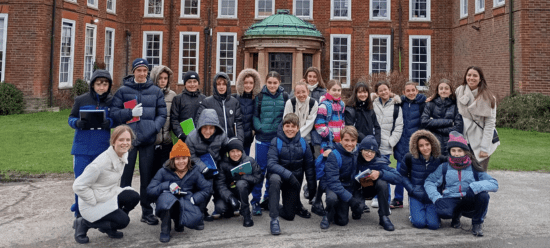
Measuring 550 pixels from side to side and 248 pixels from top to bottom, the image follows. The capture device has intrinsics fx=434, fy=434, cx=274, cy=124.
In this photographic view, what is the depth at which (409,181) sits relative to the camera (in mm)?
5480

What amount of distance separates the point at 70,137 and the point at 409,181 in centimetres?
1006

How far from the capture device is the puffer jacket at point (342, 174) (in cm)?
525

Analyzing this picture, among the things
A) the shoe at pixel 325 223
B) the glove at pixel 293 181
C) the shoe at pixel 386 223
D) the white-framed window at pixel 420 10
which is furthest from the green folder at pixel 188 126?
the white-framed window at pixel 420 10

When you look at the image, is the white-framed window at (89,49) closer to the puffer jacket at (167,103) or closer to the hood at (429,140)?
the puffer jacket at (167,103)

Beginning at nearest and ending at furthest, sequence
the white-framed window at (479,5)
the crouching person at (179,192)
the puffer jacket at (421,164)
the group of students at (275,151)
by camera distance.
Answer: the crouching person at (179,192)
the group of students at (275,151)
the puffer jacket at (421,164)
the white-framed window at (479,5)

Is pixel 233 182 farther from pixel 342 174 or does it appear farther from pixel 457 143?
pixel 457 143

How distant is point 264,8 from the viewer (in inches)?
925

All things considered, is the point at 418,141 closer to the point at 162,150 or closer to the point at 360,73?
the point at 162,150

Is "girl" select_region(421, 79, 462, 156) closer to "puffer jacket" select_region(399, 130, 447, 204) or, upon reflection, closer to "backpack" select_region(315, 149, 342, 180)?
"puffer jacket" select_region(399, 130, 447, 204)

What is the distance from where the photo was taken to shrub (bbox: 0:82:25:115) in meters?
16.2

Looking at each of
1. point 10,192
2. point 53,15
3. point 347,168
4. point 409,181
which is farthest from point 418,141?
point 53,15

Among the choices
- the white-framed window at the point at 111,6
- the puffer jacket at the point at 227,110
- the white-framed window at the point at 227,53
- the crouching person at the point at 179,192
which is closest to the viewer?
the crouching person at the point at 179,192

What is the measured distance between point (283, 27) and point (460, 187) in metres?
16.6

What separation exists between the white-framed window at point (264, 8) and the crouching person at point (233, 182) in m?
18.8
